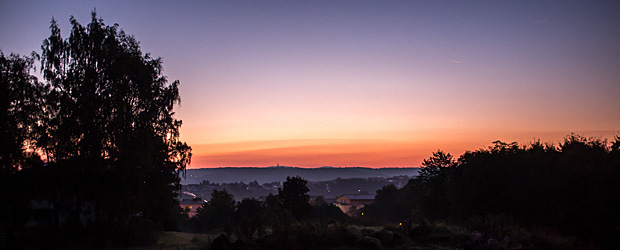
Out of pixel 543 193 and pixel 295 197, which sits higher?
pixel 543 193

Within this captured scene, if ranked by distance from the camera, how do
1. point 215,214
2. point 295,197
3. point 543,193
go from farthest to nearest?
point 215,214 < point 295,197 < point 543,193

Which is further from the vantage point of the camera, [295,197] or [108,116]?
[295,197]

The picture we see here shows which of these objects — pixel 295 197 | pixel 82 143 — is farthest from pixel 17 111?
pixel 295 197

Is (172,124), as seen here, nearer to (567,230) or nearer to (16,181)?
(16,181)

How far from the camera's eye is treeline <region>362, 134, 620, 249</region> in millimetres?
20172

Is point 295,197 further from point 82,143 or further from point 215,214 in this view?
point 82,143

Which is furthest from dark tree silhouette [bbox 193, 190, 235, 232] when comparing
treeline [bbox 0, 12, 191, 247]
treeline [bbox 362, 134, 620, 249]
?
treeline [bbox 0, 12, 191, 247]

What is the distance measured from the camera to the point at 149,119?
917 inches

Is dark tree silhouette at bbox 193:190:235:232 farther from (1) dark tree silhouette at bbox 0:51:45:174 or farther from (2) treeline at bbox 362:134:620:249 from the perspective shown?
(1) dark tree silhouette at bbox 0:51:45:174

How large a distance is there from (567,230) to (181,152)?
21635mm

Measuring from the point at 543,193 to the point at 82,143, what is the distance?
26.2 m

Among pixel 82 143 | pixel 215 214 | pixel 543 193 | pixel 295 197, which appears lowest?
pixel 215 214

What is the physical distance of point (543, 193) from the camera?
81.8 ft

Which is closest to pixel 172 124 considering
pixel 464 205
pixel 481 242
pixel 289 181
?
pixel 481 242
